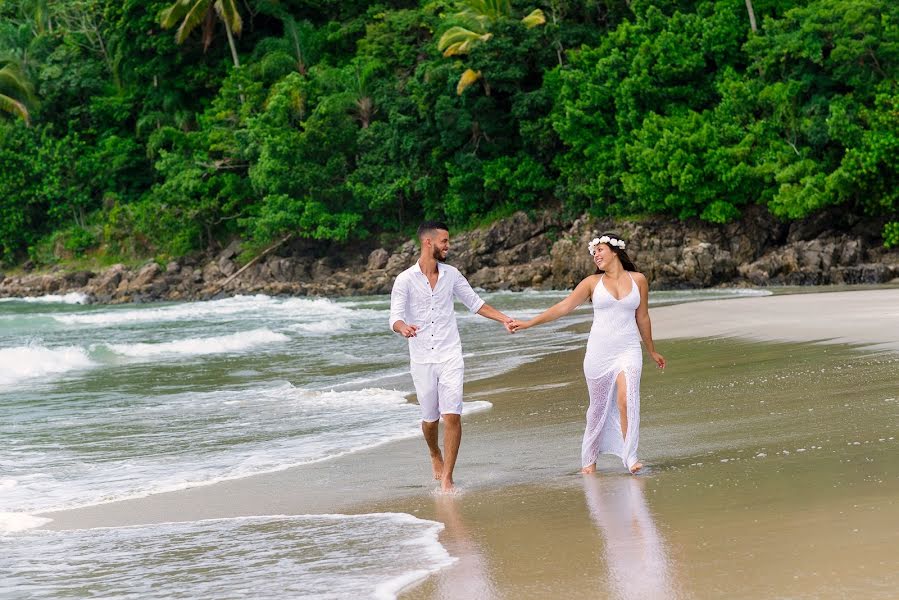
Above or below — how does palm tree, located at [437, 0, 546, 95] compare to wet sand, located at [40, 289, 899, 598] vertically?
above

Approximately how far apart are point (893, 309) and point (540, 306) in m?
12.8

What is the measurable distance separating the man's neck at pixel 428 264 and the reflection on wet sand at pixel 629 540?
147 cm

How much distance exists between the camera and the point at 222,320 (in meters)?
28.1

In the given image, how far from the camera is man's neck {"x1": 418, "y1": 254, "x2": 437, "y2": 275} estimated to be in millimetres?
6109

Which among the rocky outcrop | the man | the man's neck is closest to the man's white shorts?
the man

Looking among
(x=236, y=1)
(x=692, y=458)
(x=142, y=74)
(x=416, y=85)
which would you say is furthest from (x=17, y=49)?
(x=692, y=458)

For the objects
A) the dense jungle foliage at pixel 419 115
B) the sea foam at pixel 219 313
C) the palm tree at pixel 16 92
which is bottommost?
the sea foam at pixel 219 313

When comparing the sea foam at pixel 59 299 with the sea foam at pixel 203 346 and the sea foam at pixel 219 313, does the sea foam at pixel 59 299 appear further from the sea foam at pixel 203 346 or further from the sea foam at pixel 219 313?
the sea foam at pixel 203 346

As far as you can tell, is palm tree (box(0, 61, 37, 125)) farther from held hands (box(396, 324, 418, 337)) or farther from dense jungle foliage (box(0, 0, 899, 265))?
held hands (box(396, 324, 418, 337))

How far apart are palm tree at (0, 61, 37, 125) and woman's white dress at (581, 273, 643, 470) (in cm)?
4883

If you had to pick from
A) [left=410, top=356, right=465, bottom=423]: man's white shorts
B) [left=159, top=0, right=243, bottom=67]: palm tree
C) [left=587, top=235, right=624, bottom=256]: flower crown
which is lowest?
[left=410, top=356, right=465, bottom=423]: man's white shorts

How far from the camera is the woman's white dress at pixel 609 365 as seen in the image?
609 cm

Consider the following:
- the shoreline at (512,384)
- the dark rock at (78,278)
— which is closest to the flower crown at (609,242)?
the shoreline at (512,384)

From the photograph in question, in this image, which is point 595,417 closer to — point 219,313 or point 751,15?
point 219,313
